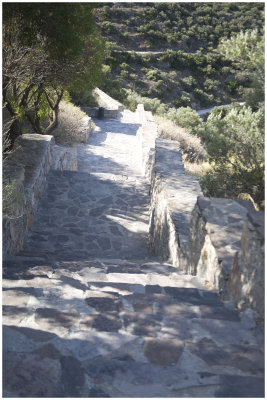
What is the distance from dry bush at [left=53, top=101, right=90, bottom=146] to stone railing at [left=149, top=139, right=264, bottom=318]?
5874 mm

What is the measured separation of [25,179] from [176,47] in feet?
125

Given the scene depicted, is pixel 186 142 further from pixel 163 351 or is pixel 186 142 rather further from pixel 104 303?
pixel 163 351

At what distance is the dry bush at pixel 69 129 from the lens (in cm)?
1348

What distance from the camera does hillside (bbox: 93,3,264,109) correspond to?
35.2m

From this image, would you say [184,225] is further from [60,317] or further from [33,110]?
[33,110]

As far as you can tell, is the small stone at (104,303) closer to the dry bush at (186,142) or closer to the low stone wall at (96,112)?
the dry bush at (186,142)

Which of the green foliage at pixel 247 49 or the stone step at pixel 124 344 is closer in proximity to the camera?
the stone step at pixel 124 344

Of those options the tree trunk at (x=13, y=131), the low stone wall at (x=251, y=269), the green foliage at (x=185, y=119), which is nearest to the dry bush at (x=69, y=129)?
the tree trunk at (x=13, y=131)

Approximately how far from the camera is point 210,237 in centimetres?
436

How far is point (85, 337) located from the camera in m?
2.87

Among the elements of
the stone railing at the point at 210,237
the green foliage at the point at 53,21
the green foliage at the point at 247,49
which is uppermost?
the green foliage at the point at 53,21

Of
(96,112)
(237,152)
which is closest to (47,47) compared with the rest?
(237,152)

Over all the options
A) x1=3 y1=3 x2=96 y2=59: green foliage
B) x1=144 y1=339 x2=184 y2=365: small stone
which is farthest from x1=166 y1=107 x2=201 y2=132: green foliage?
x1=144 y1=339 x2=184 y2=365: small stone

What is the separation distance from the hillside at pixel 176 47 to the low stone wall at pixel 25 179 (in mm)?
24224
